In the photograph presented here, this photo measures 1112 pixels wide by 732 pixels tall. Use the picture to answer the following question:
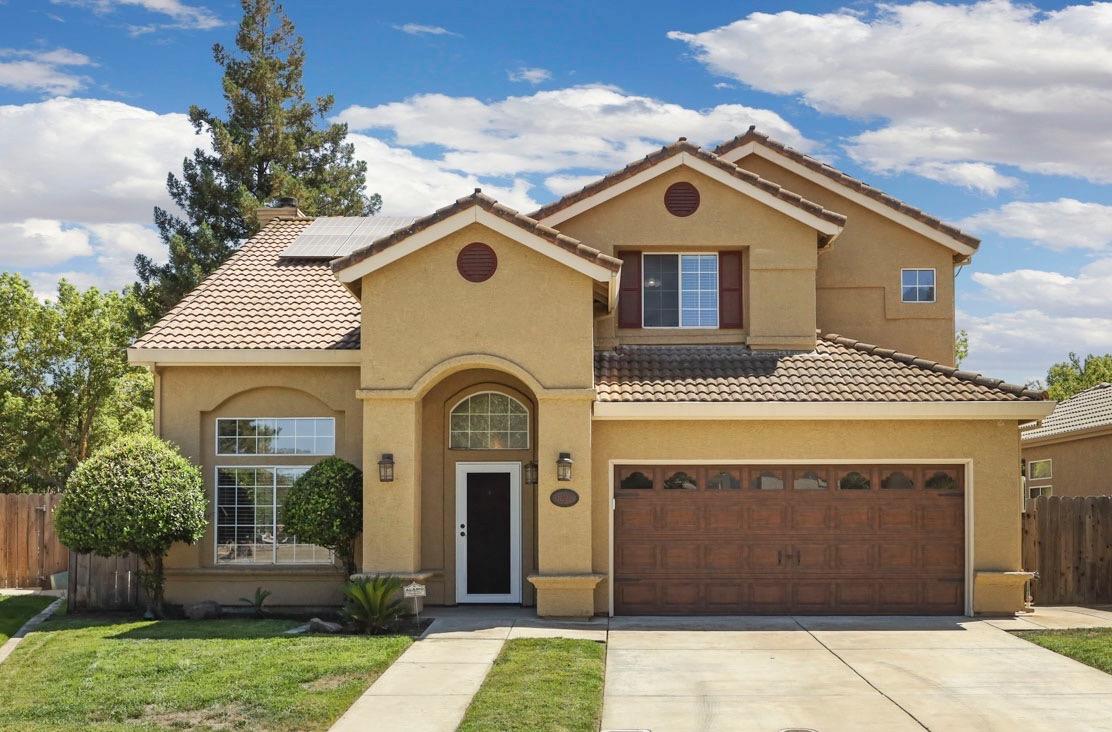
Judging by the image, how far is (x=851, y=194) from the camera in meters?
21.5

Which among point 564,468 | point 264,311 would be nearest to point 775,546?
point 564,468

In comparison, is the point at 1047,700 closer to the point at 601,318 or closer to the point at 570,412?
the point at 570,412

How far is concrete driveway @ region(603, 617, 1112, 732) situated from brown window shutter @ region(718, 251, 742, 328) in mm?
5029

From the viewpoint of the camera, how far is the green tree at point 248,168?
37594 millimetres

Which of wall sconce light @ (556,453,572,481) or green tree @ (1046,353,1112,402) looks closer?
wall sconce light @ (556,453,572,481)

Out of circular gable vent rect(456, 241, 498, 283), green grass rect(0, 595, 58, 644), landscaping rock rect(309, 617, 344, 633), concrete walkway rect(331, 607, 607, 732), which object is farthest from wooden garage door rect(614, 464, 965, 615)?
green grass rect(0, 595, 58, 644)

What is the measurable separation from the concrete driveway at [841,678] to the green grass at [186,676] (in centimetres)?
290

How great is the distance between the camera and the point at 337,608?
18188mm

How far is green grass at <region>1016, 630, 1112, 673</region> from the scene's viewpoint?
14.0 metres

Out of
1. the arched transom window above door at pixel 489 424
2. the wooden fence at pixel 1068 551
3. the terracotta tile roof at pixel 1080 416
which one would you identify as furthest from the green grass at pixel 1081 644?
the terracotta tile roof at pixel 1080 416

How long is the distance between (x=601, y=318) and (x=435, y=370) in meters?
3.48

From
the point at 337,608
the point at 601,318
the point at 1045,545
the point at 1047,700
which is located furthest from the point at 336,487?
the point at 1045,545

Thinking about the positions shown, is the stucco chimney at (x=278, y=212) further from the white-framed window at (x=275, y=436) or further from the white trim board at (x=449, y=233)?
the white trim board at (x=449, y=233)

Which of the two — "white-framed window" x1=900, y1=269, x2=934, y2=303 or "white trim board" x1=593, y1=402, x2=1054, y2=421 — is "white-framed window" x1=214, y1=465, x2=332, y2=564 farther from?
"white-framed window" x1=900, y1=269, x2=934, y2=303
